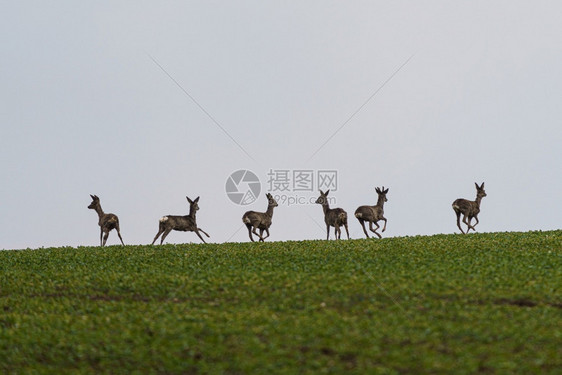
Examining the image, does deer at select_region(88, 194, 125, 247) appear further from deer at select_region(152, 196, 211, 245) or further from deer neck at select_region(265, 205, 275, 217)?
deer neck at select_region(265, 205, 275, 217)

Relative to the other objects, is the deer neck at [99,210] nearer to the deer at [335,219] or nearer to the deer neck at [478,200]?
the deer at [335,219]

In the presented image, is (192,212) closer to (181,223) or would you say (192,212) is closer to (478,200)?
(181,223)

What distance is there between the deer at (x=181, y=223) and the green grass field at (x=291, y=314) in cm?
966

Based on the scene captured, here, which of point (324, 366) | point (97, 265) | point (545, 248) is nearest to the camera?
point (324, 366)

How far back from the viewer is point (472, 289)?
16.8m

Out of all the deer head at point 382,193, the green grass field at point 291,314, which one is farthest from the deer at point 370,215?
the green grass field at point 291,314

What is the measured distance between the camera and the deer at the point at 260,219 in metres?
33.8

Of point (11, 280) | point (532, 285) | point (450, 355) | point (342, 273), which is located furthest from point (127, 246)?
point (450, 355)

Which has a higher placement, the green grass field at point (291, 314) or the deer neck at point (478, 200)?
the deer neck at point (478, 200)

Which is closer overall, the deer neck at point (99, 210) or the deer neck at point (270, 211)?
the deer neck at point (270, 211)

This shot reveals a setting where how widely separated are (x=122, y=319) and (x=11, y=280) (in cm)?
758

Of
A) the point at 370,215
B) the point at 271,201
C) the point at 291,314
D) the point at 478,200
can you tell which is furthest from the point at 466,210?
the point at 291,314

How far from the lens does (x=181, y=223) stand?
33.8 meters

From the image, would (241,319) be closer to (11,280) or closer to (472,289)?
(472,289)
